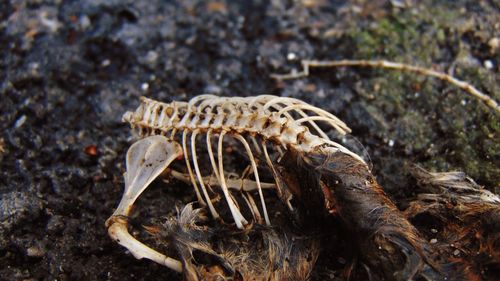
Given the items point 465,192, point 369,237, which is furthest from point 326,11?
point 369,237

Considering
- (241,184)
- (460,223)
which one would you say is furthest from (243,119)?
(460,223)

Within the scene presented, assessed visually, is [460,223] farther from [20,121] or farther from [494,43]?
[20,121]

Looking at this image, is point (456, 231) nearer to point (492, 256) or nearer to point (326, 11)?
point (492, 256)

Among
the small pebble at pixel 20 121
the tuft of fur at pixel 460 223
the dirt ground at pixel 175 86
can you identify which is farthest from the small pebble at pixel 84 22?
the tuft of fur at pixel 460 223

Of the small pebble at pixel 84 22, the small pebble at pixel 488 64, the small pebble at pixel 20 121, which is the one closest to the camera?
the small pebble at pixel 20 121

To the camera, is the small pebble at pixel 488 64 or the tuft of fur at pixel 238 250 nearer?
the tuft of fur at pixel 238 250

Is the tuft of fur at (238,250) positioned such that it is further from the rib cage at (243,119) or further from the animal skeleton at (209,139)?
the rib cage at (243,119)

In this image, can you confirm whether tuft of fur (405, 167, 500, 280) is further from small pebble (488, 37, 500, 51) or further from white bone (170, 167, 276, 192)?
small pebble (488, 37, 500, 51)
